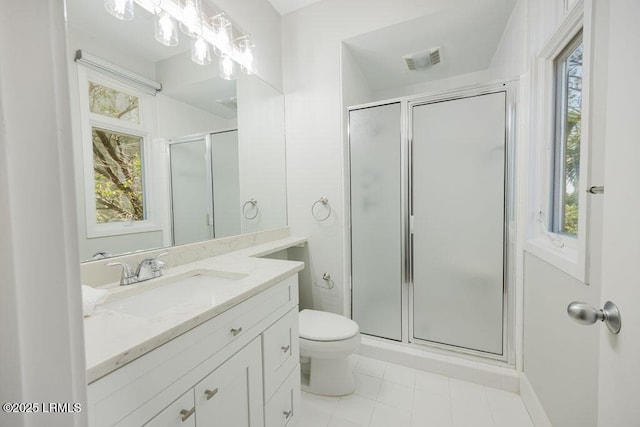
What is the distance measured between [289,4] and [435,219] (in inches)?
79.5

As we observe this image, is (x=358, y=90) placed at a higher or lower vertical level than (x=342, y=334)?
higher

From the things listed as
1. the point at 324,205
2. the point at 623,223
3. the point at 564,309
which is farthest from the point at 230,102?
the point at 564,309

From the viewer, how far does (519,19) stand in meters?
1.58

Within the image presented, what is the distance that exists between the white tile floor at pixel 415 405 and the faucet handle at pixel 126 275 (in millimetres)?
1136

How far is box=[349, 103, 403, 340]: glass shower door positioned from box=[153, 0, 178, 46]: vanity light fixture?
1.25 metres

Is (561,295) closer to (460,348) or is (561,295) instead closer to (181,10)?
(460,348)

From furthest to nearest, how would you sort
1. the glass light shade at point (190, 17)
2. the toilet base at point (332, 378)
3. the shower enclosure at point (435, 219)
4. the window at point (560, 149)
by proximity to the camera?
the shower enclosure at point (435, 219)
the toilet base at point (332, 378)
the glass light shade at point (190, 17)
the window at point (560, 149)

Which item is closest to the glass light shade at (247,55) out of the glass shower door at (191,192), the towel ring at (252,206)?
the glass shower door at (191,192)

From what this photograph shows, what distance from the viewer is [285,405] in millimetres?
1195

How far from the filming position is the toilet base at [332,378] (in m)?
1.59

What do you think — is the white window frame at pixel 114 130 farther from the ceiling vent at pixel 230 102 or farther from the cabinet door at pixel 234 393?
the cabinet door at pixel 234 393

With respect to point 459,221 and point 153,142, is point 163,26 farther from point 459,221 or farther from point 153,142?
point 459,221

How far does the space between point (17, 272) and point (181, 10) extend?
1.65m

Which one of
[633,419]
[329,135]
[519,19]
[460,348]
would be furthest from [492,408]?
[519,19]
